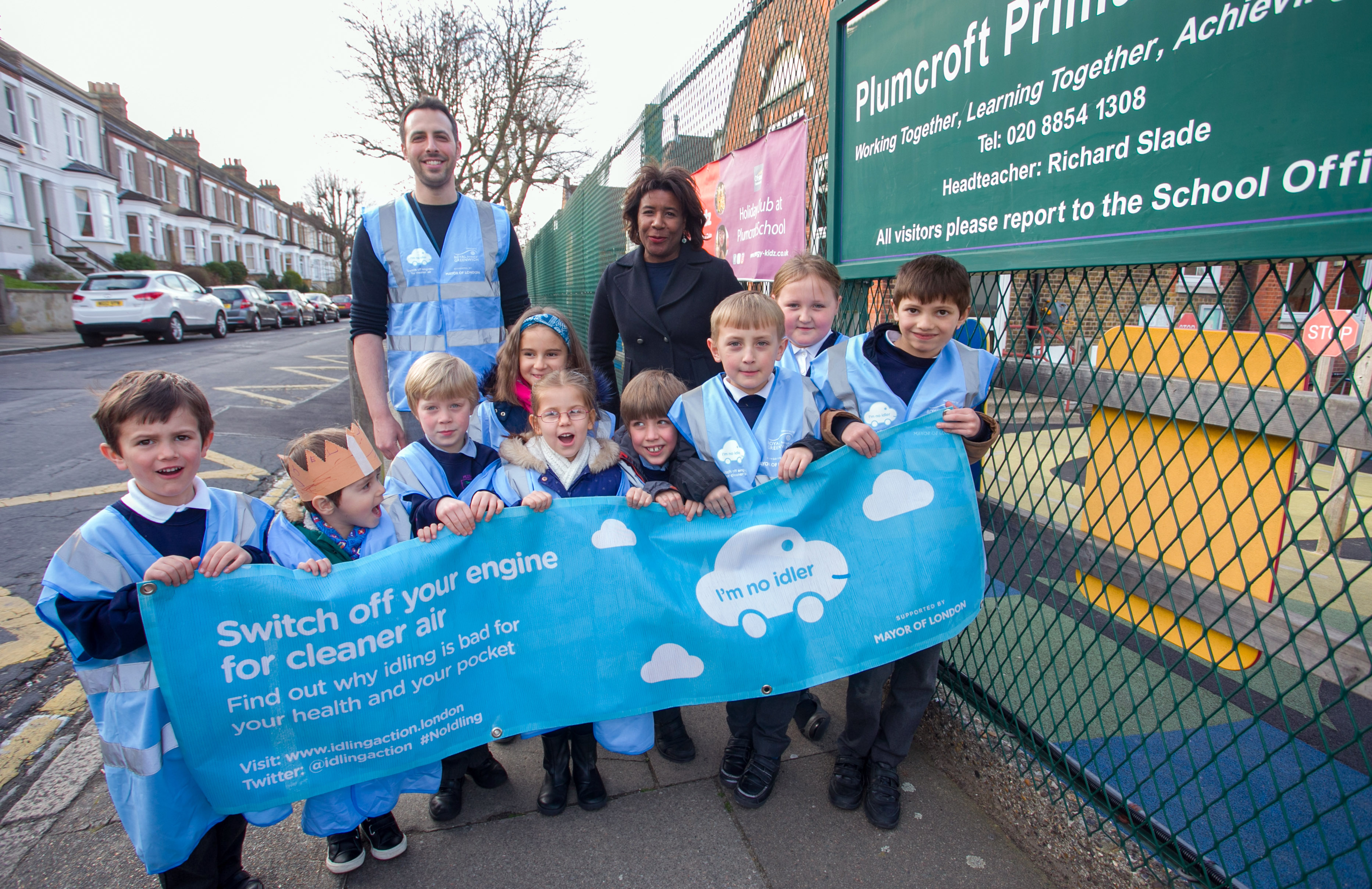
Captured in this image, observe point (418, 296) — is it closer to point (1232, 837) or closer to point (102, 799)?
point (102, 799)

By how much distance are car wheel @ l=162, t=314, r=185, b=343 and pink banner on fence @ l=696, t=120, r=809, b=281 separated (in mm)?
18658

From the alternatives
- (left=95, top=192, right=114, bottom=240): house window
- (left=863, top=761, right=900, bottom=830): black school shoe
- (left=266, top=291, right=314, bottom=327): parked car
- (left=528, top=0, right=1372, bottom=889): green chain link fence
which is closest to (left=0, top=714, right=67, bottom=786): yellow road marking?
(left=863, top=761, right=900, bottom=830): black school shoe

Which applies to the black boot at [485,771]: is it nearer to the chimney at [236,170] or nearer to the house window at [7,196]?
the house window at [7,196]

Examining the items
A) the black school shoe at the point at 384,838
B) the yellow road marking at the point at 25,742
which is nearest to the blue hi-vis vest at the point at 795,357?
the black school shoe at the point at 384,838

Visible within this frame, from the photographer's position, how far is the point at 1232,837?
2.24 m

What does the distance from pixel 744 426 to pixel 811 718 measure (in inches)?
49.8

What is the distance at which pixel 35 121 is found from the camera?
32.6 metres

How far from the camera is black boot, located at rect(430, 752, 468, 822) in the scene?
2.36 m

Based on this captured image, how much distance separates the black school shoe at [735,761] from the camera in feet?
8.34

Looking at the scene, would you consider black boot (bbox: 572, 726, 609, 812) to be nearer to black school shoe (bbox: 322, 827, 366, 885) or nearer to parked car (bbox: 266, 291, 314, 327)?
black school shoe (bbox: 322, 827, 366, 885)

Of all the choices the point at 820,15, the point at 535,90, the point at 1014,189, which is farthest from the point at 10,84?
the point at 1014,189

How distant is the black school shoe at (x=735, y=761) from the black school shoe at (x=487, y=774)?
30.4 inches

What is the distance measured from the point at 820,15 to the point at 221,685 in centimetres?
429

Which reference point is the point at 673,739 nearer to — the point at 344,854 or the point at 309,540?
the point at 344,854
